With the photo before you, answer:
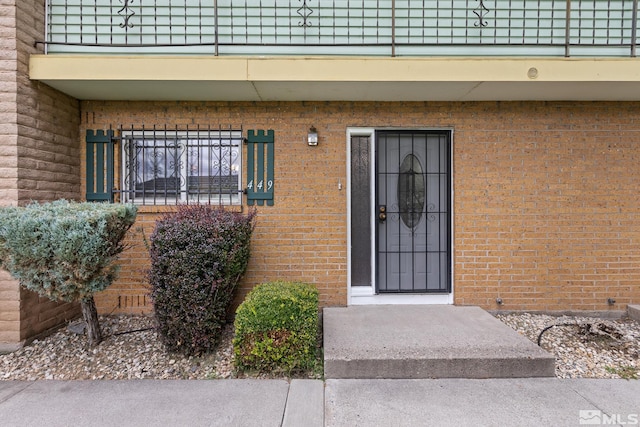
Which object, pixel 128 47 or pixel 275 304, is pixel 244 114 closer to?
pixel 128 47

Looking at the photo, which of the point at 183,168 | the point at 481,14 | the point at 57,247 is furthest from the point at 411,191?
the point at 57,247

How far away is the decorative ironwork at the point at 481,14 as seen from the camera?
4.33 metres

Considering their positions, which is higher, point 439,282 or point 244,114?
point 244,114

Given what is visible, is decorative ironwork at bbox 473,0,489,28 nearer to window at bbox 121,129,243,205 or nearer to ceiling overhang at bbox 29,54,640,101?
ceiling overhang at bbox 29,54,640,101

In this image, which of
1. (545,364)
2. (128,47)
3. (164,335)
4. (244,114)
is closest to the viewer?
(545,364)

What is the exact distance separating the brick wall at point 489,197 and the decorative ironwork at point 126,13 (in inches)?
36.3

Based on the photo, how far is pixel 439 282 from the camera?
4781mm

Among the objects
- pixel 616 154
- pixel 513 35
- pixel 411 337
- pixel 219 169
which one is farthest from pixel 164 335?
pixel 616 154

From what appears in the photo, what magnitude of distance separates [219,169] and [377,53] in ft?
8.18

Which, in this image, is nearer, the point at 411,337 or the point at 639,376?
the point at 639,376

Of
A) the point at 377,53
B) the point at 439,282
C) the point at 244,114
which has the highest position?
the point at 377,53

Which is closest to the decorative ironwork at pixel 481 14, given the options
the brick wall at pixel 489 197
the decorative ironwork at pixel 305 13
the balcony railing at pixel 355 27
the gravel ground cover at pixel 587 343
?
the balcony railing at pixel 355 27

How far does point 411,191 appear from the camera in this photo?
4.80 meters

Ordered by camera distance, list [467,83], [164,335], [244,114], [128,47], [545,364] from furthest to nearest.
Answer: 1. [244,114]
2. [128,47]
3. [467,83]
4. [164,335]
5. [545,364]
